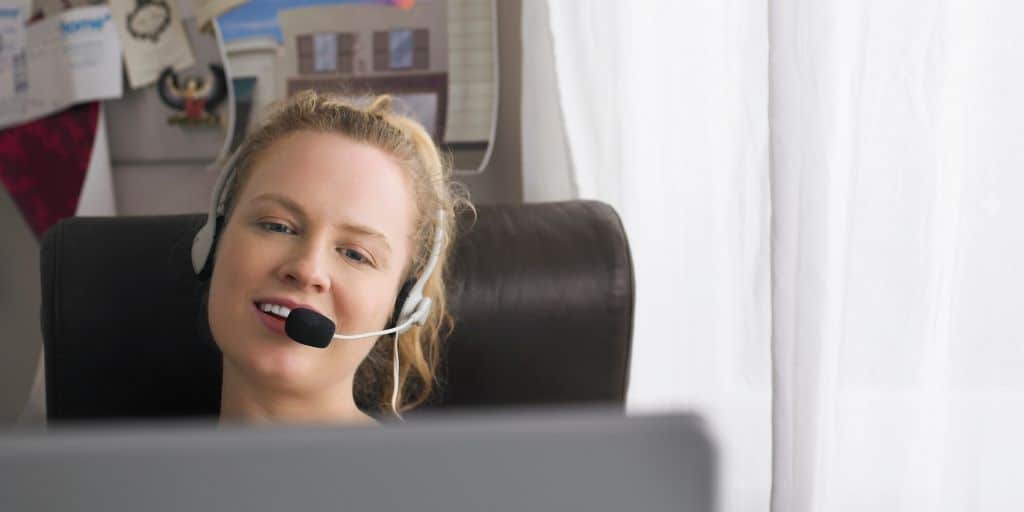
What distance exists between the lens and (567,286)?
117 centimetres

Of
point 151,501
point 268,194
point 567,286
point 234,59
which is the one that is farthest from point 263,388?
point 234,59

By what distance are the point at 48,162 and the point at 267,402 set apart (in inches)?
45.8

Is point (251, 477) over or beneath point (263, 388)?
over

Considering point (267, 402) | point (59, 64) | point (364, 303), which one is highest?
point (59, 64)

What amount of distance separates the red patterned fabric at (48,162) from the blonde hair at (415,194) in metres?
0.81

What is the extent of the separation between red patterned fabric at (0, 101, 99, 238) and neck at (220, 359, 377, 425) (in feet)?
3.42

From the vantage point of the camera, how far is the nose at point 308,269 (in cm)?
91

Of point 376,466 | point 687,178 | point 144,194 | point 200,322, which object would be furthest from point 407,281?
point 144,194

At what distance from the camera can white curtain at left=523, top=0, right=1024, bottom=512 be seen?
0.93 metres

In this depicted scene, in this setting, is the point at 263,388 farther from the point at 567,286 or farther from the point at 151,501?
the point at 151,501

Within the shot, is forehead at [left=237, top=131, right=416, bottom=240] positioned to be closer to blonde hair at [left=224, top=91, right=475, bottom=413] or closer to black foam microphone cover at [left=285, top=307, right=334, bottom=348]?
blonde hair at [left=224, top=91, right=475, bottom=413]

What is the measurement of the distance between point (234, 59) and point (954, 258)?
53.0 inches

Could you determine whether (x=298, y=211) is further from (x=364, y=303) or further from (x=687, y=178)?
(x=687, y=178)

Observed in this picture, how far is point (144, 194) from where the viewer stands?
1860 millimetres
